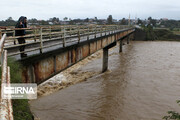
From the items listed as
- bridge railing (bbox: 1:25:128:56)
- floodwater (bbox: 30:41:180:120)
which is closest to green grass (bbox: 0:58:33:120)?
bridge railing (bbox: 1:25:128:56)

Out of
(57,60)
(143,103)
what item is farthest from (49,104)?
(143,103)

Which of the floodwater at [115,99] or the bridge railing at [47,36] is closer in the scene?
the bridge railing at [47,36]

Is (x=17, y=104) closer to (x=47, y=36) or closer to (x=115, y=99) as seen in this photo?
(x=47, y=36)

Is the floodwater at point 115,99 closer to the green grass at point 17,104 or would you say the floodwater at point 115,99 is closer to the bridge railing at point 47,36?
the bridge railing at point 47,36

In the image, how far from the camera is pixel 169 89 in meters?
14.4

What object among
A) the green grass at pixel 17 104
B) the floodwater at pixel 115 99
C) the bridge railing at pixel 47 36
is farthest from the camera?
the floodwater at pixel 115 99

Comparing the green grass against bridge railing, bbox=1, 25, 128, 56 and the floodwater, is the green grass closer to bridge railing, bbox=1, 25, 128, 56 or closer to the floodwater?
bridge railing, bbox=1, 25, 128, 56

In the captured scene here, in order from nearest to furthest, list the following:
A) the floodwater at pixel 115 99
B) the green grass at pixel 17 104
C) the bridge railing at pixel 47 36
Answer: the green grass at pixel 17 104 < the bridge railing at pixel 47 36 < the floodwater at pixel 115 99

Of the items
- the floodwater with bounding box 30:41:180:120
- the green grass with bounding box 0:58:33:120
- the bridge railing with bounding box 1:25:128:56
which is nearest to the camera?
the green grass with bounding box 0:58:33:120

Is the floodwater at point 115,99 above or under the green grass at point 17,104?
under

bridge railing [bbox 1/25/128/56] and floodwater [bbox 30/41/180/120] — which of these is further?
floodwater [bbox 30/41/180/120]

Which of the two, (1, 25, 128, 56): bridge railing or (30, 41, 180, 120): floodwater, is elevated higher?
(1, 25, 128, 56): bridge railing

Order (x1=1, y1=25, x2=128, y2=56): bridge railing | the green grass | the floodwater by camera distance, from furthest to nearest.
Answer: the floodwater
(x1=1, y1=25, x2=128, y2=56): bridge railing
the green grass

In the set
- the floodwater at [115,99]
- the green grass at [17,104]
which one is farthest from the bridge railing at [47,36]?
the floodwater at [115,99]
